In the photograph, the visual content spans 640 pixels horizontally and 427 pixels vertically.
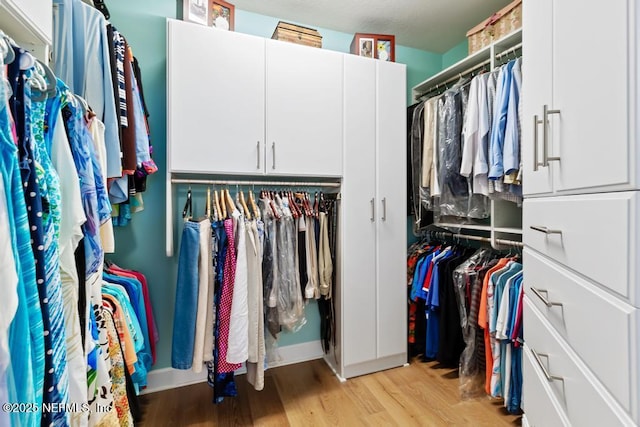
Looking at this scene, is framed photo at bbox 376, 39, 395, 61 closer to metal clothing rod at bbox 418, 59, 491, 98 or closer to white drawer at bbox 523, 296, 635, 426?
metal clothing rod at bbox 418, 59, 491, 98

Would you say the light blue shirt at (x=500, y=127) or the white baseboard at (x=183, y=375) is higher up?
the light blue shirt at (x=500, y=127)

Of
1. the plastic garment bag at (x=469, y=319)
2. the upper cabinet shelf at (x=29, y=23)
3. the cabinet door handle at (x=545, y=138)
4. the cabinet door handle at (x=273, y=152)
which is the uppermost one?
the upper cabinet shelf at (x=29, y=23)

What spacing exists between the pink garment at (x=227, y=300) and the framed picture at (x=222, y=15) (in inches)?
48.7

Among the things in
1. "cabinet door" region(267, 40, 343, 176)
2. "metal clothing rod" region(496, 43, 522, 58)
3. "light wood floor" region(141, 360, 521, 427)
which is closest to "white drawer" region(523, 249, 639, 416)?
"light wood floor" region(141, 360, 521, 427)

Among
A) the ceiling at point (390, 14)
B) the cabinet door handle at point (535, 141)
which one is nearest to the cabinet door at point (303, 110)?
the ceiling at point (390, 14)

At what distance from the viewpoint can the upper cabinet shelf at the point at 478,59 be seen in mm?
1756

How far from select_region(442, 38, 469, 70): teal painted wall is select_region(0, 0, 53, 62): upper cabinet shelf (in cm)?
275

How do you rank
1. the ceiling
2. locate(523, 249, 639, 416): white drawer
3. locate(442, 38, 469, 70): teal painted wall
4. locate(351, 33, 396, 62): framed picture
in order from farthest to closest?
locate(442, 38, 469, 70): teal painted wall → locate(351, 33, 396, 62): framed picture → the ceiling → locate(523, 249, 639, 416): white drawer

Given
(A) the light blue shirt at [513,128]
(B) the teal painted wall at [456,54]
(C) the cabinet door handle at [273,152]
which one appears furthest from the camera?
(B) the teal painted wall at [456,54]

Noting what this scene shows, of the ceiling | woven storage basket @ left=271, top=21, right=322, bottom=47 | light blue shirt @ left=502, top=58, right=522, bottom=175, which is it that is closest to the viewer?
light blue shirt @ left=502, top=58, right=522, bottom=175

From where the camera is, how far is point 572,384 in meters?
0.71

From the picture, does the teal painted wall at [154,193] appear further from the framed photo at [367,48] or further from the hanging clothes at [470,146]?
the hanging clothes at [470,146]

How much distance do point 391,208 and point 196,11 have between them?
5.73 feet

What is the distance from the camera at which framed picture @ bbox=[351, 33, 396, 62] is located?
7.20 ft
